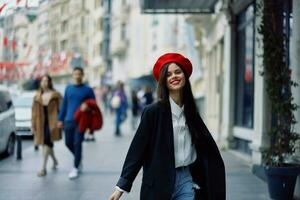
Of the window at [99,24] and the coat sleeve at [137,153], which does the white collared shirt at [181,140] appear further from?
the window at [99,24]

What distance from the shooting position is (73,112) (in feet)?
32.0

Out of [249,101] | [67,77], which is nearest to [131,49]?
[67,77]

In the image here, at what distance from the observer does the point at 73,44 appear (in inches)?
2611

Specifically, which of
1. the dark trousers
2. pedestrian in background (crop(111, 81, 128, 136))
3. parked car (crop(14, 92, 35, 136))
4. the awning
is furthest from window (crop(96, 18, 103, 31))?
the dark trousers

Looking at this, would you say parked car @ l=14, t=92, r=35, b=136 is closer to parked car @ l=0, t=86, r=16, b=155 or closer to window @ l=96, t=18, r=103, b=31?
parked car @ l=0, t=86, r=16, b=155

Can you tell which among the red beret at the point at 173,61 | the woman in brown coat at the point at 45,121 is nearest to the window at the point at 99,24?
the woman in brown coat at the point at 45,121

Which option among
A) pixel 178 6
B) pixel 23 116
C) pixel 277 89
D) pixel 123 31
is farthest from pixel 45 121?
pixel 123 31

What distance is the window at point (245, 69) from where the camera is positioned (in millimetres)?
12172

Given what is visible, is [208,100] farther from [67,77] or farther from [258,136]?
[67,77]

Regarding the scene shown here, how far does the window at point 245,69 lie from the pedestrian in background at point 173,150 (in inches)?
320

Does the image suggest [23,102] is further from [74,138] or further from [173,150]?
[173,150]

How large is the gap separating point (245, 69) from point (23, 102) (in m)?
9.48

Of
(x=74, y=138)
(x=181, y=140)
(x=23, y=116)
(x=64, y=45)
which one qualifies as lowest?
(x=23, y=116)

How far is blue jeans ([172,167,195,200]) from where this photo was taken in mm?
3766
